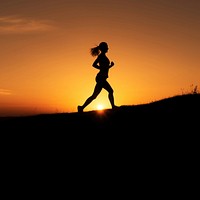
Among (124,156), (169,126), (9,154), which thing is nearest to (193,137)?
(169,126)

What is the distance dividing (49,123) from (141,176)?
492 centimetres

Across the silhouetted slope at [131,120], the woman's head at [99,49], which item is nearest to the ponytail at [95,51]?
the woman's head at [99,49]

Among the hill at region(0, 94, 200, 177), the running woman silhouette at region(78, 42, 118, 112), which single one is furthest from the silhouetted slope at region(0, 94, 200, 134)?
the running woman silhouette at region(78, 42, 118, 112)

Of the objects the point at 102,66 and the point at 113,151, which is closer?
the point at 113,151

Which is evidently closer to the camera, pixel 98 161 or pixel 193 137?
pixel 98 161

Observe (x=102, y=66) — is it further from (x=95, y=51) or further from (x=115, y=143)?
(x=115, y=143)

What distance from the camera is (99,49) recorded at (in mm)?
12688

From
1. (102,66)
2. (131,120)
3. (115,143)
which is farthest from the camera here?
(102,66)

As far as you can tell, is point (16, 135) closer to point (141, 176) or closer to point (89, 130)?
point (89, 130)

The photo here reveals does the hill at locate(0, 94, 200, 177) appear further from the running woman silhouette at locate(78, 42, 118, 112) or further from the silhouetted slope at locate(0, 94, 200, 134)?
the running woman silhouette at locate(78, 42, 118, 112)

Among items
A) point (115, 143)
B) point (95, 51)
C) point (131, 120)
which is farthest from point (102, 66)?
point (115, 143)

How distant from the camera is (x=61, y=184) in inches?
292

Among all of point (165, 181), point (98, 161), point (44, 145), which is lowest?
point (165, 181)

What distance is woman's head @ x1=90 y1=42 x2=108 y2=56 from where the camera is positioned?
12.6 metres
